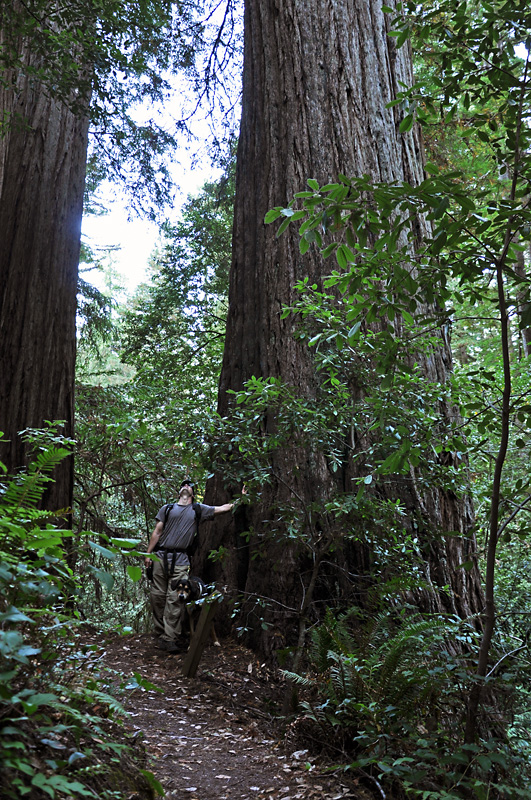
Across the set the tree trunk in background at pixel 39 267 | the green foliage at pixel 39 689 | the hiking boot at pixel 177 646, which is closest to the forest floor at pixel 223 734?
the hiking boot at pixel 177 646

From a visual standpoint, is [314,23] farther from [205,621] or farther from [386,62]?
[205,621]

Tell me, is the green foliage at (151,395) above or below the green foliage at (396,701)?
above

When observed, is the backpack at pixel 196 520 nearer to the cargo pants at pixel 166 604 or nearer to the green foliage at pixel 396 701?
the cargo pants at pixel 166 604

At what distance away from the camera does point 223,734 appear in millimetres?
4098

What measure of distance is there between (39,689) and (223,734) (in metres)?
2.62

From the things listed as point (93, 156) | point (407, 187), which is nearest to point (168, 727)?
point (407, 187)

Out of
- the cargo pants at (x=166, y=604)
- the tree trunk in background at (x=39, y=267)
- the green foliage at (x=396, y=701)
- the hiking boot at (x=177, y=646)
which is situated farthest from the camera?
the tree trunk in background at (x=39, y=267)

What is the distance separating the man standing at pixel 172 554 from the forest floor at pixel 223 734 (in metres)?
0.30

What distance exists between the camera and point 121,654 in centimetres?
591

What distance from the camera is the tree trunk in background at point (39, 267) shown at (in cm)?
621

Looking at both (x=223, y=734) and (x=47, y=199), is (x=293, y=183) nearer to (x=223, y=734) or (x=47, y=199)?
(x=47, y=199)

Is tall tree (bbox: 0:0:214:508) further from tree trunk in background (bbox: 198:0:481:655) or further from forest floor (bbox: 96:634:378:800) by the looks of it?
forest floor (bbox: 96:634:378:800)

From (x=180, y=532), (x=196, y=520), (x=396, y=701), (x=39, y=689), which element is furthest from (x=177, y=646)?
(x=39, y=689)

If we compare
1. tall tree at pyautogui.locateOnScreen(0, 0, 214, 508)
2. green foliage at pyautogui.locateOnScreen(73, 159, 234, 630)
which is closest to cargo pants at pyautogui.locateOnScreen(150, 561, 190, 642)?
green foliage at pyautogui.locateOnScreen(73, 159, 234, 630)
